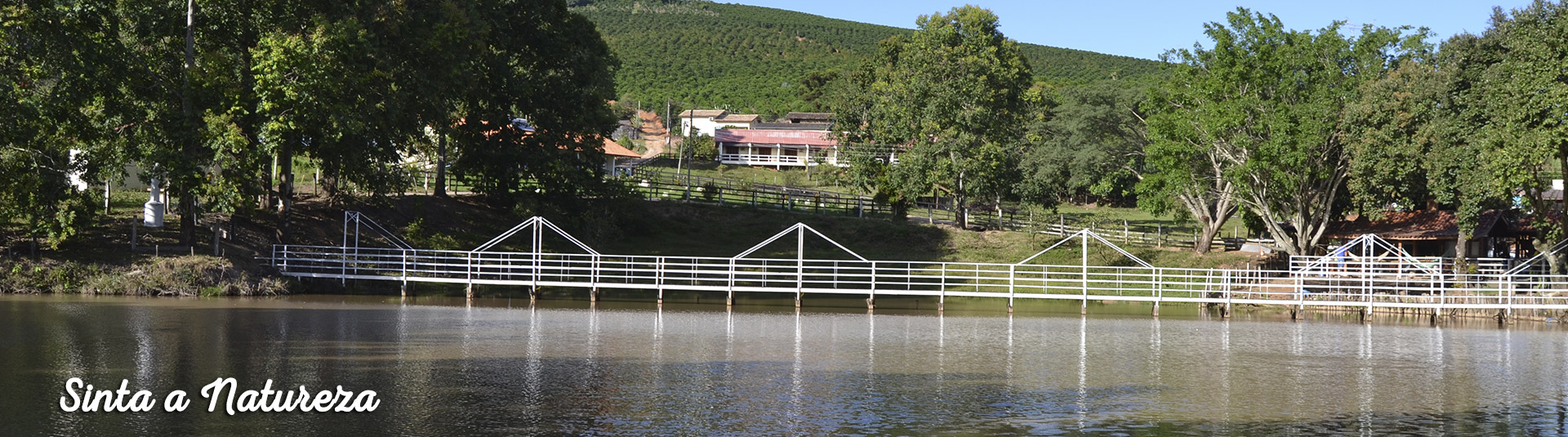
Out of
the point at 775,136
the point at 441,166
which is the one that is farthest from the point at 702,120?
the point at 441,166

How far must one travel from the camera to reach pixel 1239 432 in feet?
49.2

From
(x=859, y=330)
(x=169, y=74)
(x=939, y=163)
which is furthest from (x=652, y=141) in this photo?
(x=859, y=330)

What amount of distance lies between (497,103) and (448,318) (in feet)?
61.7

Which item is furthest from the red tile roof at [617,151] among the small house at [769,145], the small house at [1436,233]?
the small house at [1436,233]

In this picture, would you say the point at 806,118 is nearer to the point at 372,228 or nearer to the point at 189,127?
the point at 372,228

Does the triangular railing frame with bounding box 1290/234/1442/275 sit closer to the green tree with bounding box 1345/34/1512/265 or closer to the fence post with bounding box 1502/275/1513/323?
the green tree with bounding box 1345/34/1512/265

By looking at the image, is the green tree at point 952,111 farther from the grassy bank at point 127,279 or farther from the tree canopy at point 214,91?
the grassy bank at point 127,279

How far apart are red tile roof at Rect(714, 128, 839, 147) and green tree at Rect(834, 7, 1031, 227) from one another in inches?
1473

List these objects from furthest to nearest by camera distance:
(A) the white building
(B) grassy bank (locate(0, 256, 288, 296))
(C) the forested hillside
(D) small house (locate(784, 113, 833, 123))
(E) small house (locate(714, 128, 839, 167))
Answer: (C) the forested hillside < (D) small house (locate(784, 113, 833, 123)) < (A) the white building < (E) small house (locate(714, 128, 839, 167)) < (B) grassy bank (locate(0, 256, 288, 296))

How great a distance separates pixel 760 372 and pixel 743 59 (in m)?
152

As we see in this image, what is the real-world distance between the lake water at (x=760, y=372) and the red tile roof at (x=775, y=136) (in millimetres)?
65159

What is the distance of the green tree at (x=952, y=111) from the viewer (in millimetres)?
50125

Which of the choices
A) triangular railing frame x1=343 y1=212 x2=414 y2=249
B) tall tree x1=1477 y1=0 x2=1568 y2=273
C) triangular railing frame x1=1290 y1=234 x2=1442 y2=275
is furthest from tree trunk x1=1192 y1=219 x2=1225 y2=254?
triangular railing frame x1=343 y1=212 x2=414 y2=249

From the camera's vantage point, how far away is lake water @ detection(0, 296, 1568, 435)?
49.5 feet
